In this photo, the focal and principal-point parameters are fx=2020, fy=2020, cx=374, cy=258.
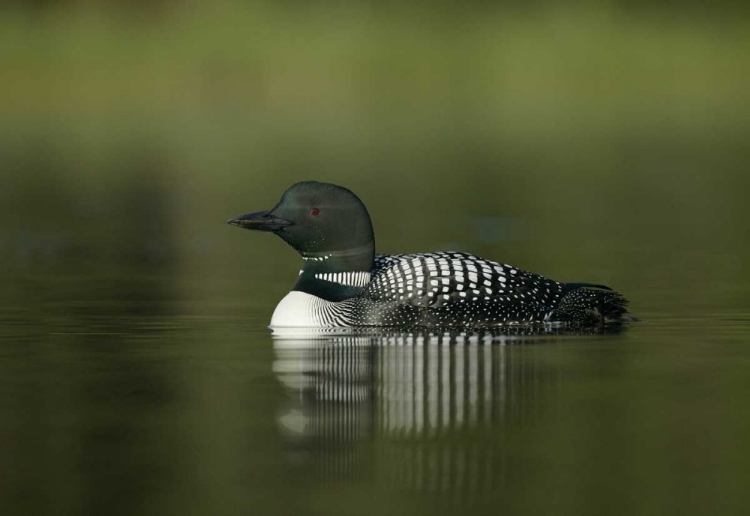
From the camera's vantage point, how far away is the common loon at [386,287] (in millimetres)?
Answer: 9562

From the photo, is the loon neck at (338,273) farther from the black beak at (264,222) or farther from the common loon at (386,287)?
the black beak at (264,222)

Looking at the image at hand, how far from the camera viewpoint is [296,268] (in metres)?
13.5

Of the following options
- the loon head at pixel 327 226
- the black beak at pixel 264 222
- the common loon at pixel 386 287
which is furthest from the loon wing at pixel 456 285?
the black beak at pixel 264 222

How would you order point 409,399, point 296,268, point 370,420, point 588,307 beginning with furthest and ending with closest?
point 296,268, point 588,307, point 409,399, point 370,420

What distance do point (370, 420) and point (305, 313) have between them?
2534 mm

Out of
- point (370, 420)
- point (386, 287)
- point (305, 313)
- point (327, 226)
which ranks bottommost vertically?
point (370, 420)

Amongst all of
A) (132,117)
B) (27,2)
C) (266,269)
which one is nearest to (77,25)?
(27,2)

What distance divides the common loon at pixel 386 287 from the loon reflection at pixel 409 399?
203mm

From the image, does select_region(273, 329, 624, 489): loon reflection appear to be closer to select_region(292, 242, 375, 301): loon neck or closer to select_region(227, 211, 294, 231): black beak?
select_region(292, 242, 375, 301): loon neck

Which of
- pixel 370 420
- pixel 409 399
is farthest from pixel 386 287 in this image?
pixel 370 420

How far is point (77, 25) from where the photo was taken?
58156 millimetres

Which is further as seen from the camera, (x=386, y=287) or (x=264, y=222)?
(x=264, y=222)

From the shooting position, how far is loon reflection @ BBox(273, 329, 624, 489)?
252 inches

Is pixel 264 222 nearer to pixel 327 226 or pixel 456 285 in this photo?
pixel 327 226
